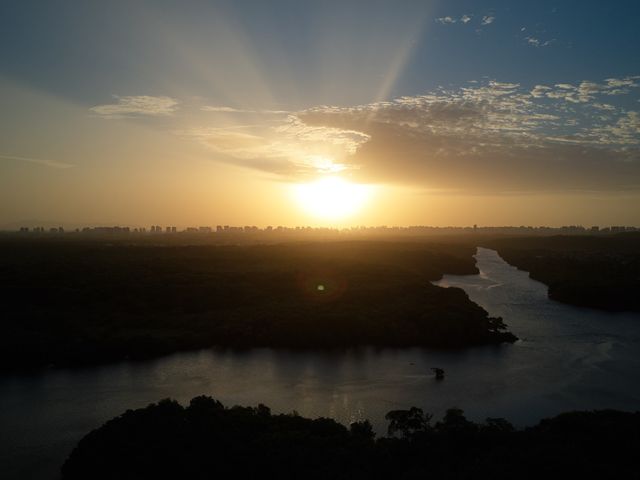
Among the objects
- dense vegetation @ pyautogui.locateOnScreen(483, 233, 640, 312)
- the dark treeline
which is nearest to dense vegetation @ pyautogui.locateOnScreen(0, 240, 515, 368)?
dense vegetation @ pyautogui.locateOnScreen(483, 233, 640, 312)

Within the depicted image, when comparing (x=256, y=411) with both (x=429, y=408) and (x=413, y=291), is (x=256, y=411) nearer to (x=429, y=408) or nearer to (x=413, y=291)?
(x=429, y=408)

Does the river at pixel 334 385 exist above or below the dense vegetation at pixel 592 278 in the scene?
below

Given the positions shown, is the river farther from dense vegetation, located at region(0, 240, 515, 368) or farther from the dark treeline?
the dark treeline

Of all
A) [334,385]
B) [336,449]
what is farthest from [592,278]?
[336,449]

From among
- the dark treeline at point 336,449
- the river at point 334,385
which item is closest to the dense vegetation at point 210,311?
the river at point 334,385

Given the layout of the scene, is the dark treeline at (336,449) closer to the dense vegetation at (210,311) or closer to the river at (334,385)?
the river at (334,385)

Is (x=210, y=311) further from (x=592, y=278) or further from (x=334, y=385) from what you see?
(x=592, y=278)

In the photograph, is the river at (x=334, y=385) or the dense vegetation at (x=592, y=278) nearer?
the river at (x=334, y=385)
